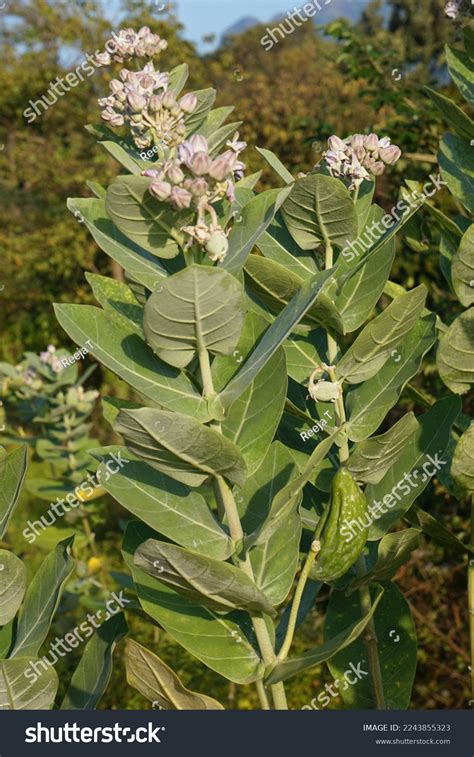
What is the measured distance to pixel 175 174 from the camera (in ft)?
4.53

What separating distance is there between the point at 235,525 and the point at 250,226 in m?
0.50

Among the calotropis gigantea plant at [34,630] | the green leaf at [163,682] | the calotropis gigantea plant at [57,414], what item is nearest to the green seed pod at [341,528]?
the green leaf at [163,682]

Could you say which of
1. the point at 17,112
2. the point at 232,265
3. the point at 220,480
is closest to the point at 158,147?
the point at 232,265

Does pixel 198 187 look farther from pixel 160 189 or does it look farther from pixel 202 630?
Answer: pixel 202 630

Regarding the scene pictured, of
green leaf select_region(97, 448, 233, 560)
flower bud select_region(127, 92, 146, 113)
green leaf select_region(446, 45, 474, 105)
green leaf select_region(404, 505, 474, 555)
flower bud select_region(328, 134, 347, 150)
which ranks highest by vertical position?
green leaf select_region(446, 45, 474, 105)

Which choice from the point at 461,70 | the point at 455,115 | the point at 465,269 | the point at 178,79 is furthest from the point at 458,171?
the point at 178,79

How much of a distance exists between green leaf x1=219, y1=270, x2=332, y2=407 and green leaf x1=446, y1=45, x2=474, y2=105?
38.2 inches

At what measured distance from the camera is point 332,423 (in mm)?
1787

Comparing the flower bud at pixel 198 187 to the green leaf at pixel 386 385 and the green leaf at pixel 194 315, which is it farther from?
the green leaf at pixel 386 385

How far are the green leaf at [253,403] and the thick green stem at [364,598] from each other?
0.19 m

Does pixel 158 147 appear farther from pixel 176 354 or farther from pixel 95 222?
pixel 176 354

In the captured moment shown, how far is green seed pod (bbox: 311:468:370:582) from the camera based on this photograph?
1.53 meters

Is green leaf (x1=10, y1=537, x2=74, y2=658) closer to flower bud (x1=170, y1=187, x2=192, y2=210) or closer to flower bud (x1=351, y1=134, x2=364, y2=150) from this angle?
flower bud (x1=170, y1=187, x2=192, y2=210)

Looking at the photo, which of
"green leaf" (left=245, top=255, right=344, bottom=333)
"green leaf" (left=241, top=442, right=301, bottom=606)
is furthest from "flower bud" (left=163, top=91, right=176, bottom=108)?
"green leaf" (left=241, top=442, right=301, bottom=606)
